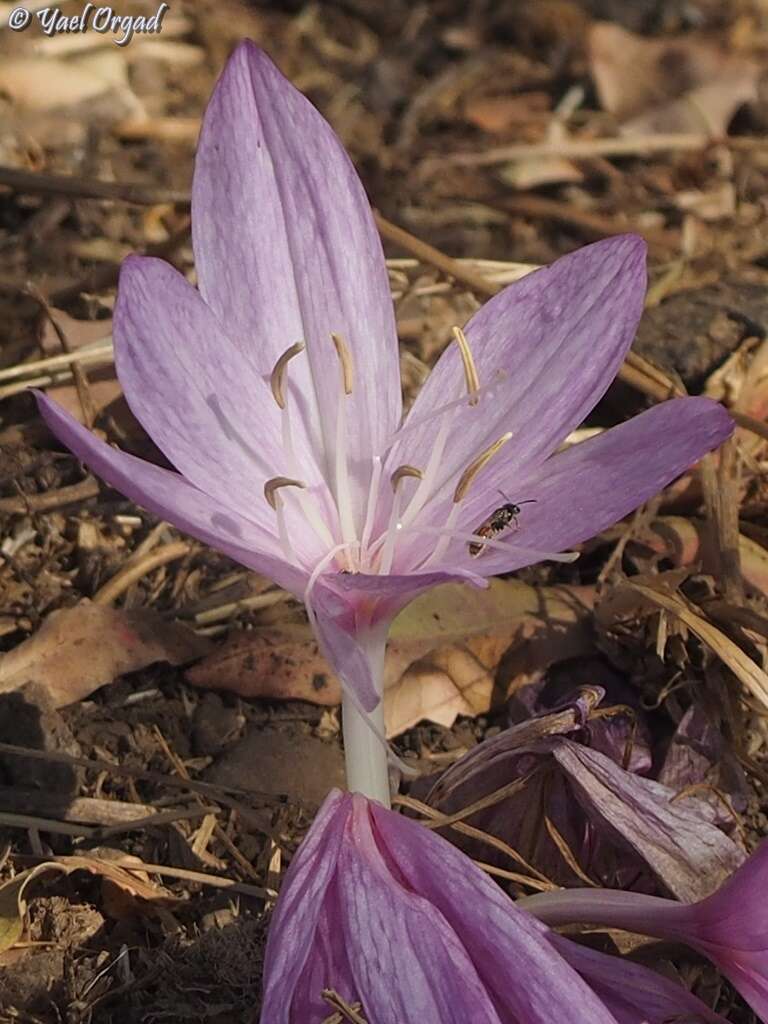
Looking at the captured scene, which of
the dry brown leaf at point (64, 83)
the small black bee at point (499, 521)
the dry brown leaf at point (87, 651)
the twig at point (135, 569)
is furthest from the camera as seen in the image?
the dry brown leaf at point (64, 83)

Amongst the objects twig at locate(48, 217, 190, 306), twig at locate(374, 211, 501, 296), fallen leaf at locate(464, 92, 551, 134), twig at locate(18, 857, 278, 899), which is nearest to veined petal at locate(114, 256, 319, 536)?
twig at locate(18, 857, 278, 899)

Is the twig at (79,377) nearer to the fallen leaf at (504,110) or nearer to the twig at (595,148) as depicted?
the twig at (595,148)

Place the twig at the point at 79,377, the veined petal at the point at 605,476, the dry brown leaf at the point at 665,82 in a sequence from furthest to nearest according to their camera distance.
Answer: the dry brown leaf at the point at 665,82
the twig at the point at 79,377
the veined petal at the point at 605,476

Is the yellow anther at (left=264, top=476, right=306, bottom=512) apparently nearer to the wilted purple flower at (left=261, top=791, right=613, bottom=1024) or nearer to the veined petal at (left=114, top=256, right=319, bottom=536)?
the veined petal at (left=114, top=256, right=319, bottom=536)

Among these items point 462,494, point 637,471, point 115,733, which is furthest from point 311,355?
point 115,733

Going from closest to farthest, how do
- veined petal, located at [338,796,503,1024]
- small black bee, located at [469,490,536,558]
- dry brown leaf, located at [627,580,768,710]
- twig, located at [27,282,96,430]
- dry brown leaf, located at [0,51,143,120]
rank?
veined petal, located at [338,796,503,1024] → small black bee, located at [469,490,536,558] → dry brown leaf, located at [627,580,768,710] → twig, located at [27,282,96,430] → dry brown leaf, located at [0,51,143,120]

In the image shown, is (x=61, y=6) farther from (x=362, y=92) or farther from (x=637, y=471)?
(x=637, y=471)

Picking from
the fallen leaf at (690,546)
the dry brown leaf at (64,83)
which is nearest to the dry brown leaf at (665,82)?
the dry brown leaf at (64,83)

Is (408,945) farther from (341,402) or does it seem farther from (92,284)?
(92,284)
